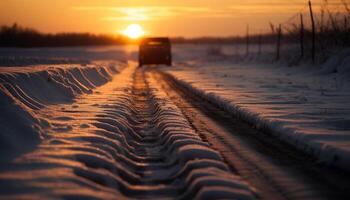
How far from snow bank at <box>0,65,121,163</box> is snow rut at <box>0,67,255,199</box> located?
277 mm

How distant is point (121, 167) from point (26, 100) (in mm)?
4845

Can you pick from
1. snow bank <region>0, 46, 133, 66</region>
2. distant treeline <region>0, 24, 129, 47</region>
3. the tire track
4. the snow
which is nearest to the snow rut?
the tire track

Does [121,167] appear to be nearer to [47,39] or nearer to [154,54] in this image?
[154,54]

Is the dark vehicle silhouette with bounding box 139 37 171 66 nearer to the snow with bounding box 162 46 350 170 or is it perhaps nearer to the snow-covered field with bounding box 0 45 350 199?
the snow with bounding box 162 46 350 170

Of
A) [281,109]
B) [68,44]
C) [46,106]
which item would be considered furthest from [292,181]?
[68,44]

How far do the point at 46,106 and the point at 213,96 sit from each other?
5457 millimetres

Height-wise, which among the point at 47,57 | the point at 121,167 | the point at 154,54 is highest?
the point at 121,167

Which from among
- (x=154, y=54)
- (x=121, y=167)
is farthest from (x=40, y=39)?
(x=121, y=167)

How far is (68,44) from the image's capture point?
375ft

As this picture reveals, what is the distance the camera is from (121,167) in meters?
5.64

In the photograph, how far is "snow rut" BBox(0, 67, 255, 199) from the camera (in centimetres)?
454

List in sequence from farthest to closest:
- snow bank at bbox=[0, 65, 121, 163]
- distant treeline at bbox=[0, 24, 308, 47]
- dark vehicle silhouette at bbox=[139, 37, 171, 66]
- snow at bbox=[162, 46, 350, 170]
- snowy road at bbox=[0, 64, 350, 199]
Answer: distant treeline at bbox=[0, 24, 308, 47], dark vehicle silhouette at bbox=[139, 37, 171, 66], snow at bbox=[162, 46, 350, 170], snow bank at bbox=[0, 65, 121, 163], snowy road at bbox=[0, 64, 350, 199]

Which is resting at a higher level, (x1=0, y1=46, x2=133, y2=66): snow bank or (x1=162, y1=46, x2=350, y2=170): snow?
(x1=162, y1=46, x2=350, y2=170): snow

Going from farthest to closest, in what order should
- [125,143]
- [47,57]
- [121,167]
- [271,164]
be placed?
[47,57] → [125,143] → [271,164] → [121,167]
